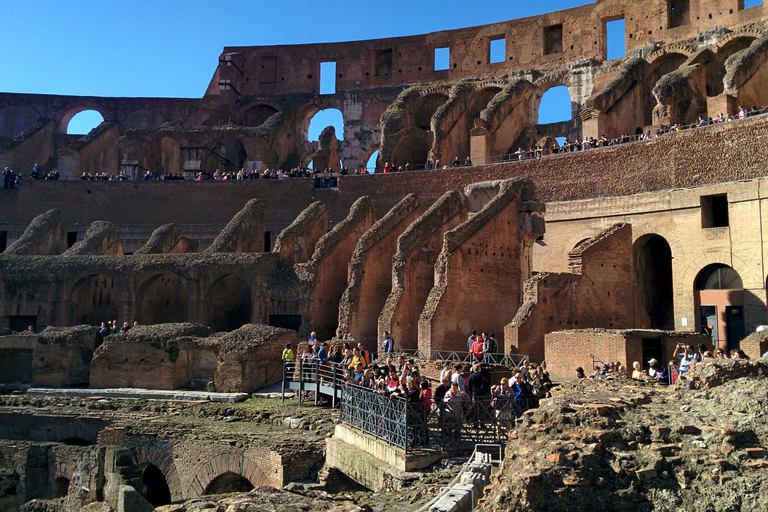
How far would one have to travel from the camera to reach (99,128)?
42.8m

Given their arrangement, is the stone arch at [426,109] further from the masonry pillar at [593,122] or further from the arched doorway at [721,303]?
the arched doorway at [721,303]

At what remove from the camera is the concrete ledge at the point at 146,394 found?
769 inches

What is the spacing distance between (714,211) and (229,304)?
55.9 ft

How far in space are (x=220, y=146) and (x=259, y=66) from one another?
22.5 ft

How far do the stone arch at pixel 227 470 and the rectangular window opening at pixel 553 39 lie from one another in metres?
29.1

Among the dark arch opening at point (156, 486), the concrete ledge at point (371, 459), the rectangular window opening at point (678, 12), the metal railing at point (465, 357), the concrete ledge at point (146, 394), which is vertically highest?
the rectangular window opening at point (678, 12)

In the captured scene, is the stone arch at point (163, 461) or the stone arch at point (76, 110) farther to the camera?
the stone arch at point (76, 110)

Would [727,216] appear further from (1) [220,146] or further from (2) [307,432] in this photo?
(1) [220,146]

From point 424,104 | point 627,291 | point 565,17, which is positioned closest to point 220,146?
point 424,104

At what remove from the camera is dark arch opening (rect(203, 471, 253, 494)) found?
1551cm

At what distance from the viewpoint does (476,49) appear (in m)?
39.9

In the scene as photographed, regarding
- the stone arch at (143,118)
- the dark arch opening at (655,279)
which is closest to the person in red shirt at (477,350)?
the dark arch opening at (655,279)

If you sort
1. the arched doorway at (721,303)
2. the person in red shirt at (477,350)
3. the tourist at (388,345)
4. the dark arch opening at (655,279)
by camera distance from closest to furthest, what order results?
1. the person in red shirt at (477,350)
2. the tourist at (388,345)
3. the arched doorway at (721,303)
4. the dark arch opening at (655,279)

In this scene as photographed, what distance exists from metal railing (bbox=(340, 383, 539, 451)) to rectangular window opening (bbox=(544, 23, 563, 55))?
29798 mm
